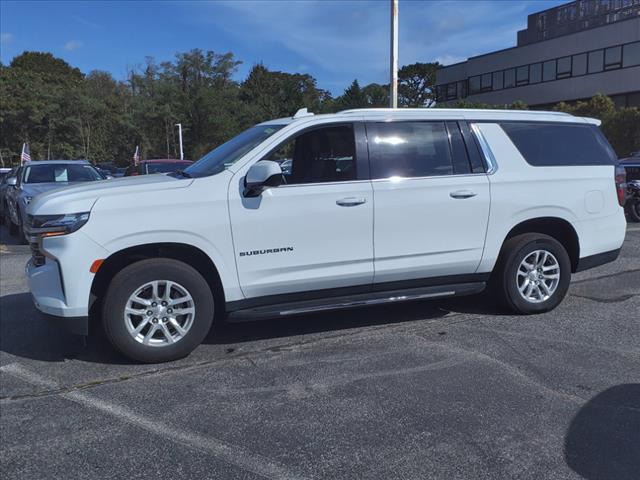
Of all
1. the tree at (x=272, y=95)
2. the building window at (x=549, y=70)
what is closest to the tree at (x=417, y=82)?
the tree at (x=272, y=95)

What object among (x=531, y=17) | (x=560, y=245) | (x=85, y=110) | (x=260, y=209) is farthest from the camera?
(x=531, y=17)

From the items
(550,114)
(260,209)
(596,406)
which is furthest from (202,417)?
(550,114)

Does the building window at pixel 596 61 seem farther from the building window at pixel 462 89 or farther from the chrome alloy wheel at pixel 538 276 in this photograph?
the chrome alloy wheel at pixel 538 276

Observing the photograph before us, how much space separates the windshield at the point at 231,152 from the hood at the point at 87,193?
31 cm

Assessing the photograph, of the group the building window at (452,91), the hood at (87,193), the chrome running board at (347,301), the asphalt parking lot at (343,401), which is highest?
the building window at (452,91)

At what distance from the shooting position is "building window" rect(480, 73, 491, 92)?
178 ft

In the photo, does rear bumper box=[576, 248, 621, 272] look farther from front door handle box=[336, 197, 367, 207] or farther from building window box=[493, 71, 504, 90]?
building window box=[493, 71, 504, 90]

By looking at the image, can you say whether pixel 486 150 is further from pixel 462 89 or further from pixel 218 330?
pixel 462 89

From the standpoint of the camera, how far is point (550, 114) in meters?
5.91

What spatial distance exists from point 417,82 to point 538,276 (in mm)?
85084

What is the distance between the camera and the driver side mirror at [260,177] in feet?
14.6

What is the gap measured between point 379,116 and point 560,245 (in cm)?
229

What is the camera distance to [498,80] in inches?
2096

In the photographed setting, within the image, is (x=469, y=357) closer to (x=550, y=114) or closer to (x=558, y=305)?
(x=558, y=305)
